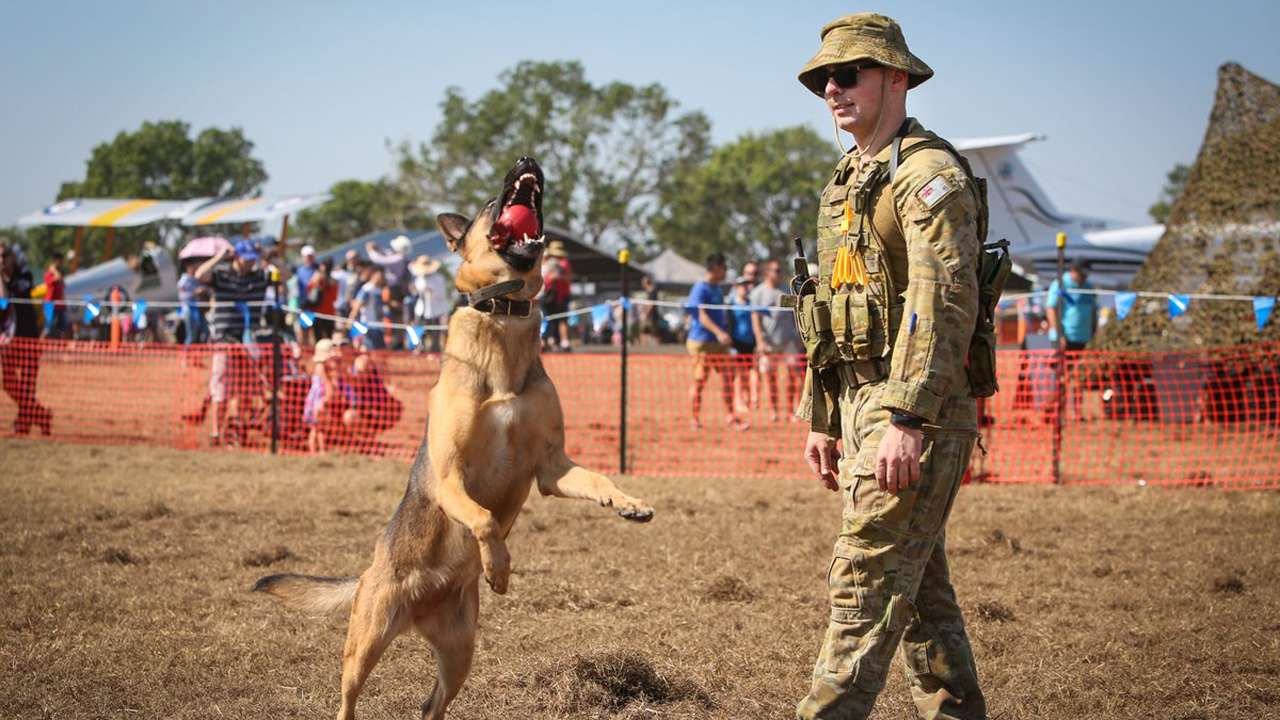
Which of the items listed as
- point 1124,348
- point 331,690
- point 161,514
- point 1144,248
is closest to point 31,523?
point 161,514

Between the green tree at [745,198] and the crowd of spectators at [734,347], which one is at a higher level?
the green tree at [745,198]

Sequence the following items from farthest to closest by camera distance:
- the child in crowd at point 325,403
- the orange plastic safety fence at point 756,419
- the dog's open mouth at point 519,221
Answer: the child in crowd at point 325,403
the orange plastic safety fence at point 756,419
the dog's open mouth at point 519,221

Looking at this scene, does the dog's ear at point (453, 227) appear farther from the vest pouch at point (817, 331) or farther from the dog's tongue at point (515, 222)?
the vest pouch at point (817, 331)

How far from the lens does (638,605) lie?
18.0ft

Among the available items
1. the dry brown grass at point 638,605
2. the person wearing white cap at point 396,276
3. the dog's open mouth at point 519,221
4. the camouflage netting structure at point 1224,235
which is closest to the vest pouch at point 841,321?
the dog's open mouth at point 519,221

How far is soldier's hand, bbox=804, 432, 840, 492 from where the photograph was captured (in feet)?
10.8

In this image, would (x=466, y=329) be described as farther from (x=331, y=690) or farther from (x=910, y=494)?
(x=910, y=494)

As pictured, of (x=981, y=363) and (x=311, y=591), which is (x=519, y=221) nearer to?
(x=311, y=591)

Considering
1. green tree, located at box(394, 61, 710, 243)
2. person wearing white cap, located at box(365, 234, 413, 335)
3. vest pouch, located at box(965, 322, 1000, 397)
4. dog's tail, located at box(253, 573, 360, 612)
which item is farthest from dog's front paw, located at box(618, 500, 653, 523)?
green tree, located at box(394, 61, 710, 243)

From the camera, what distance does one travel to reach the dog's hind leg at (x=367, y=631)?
3.74 metres

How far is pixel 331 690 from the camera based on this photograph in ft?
14.0

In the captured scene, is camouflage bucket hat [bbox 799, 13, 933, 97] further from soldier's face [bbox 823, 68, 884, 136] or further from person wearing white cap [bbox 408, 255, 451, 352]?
person wearing white cap [bbox 408, 255, 451, 352]

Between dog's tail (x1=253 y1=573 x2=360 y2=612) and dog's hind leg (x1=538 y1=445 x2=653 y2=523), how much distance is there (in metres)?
0.84

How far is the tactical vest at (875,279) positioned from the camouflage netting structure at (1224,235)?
10166 millimetres
